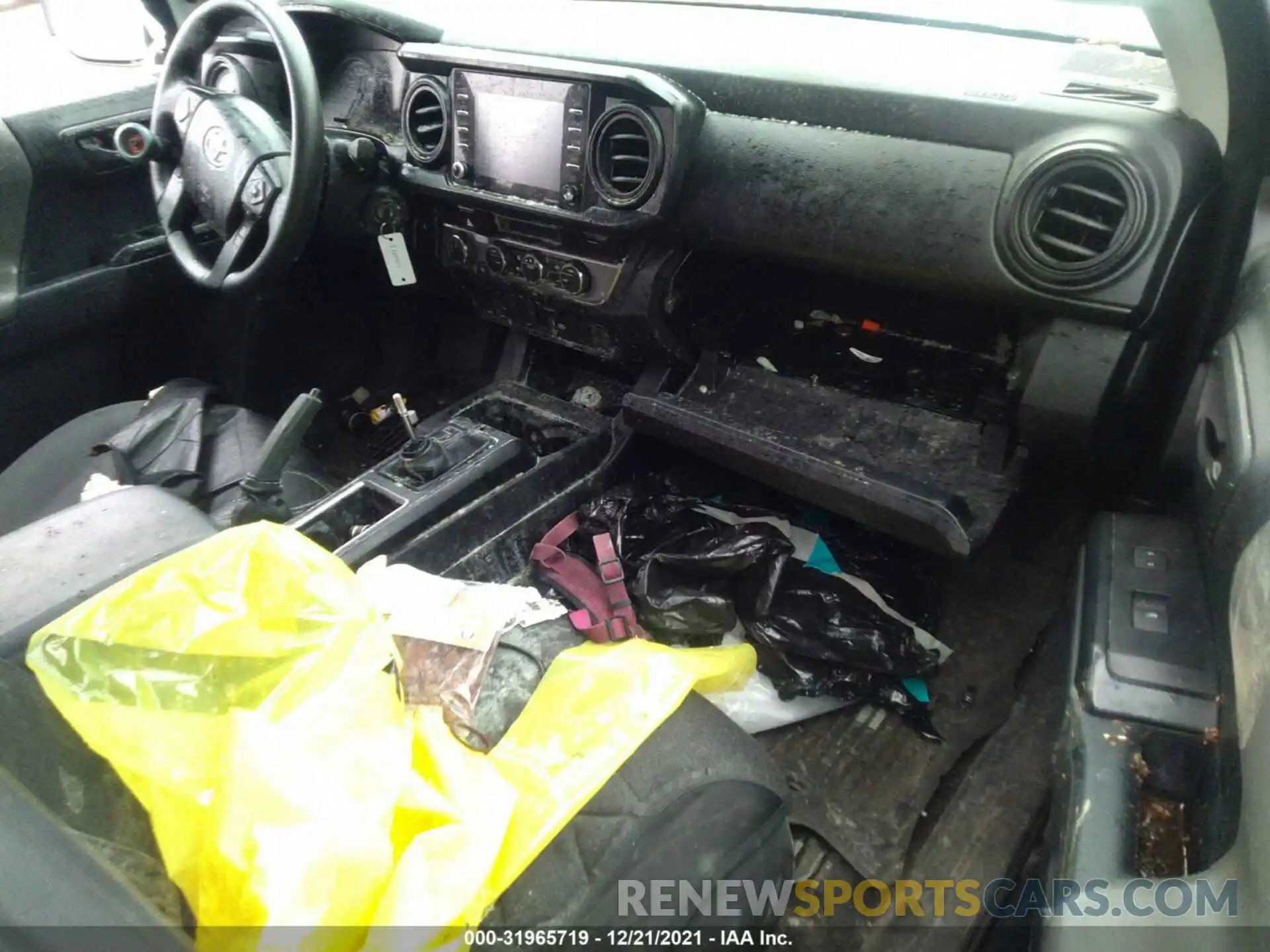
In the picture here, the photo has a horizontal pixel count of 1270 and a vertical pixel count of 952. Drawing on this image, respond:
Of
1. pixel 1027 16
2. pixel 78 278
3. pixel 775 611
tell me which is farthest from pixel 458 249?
pixel 1027 16

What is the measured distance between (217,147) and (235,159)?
73mm

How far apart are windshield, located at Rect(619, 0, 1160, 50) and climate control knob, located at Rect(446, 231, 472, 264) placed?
85 centimetres

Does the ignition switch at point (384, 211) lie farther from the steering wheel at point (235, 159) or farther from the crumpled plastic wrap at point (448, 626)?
the crumpled plastic wrap at point (448, 626)

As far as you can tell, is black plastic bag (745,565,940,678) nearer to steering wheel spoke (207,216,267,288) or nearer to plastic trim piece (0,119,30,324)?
steering wheel spoke (207,216,267,288)

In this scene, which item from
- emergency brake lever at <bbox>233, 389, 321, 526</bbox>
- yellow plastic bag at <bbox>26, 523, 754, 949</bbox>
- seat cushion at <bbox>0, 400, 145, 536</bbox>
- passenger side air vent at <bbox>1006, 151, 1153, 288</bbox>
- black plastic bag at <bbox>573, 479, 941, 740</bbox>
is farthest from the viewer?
seat cushion at <bbox>0, 400, 145, 536</bbox>

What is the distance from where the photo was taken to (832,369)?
166 cm

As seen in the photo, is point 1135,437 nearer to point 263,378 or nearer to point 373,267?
point 373,267

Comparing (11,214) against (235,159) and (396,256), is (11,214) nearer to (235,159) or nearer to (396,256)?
(235,159)

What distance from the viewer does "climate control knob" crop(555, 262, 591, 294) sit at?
165cm

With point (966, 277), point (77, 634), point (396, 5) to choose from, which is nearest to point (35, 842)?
point (77, 634)

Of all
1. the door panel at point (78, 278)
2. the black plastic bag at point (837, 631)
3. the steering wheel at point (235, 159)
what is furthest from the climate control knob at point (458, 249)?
the black plastic bag at point (837, 631)

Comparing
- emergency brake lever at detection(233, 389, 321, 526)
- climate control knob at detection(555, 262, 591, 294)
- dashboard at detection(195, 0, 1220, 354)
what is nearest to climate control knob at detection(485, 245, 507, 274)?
dashboard at detection(195, 0, 1220, 354)

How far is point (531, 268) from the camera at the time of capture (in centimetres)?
173

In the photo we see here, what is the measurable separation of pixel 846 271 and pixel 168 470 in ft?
4.14
